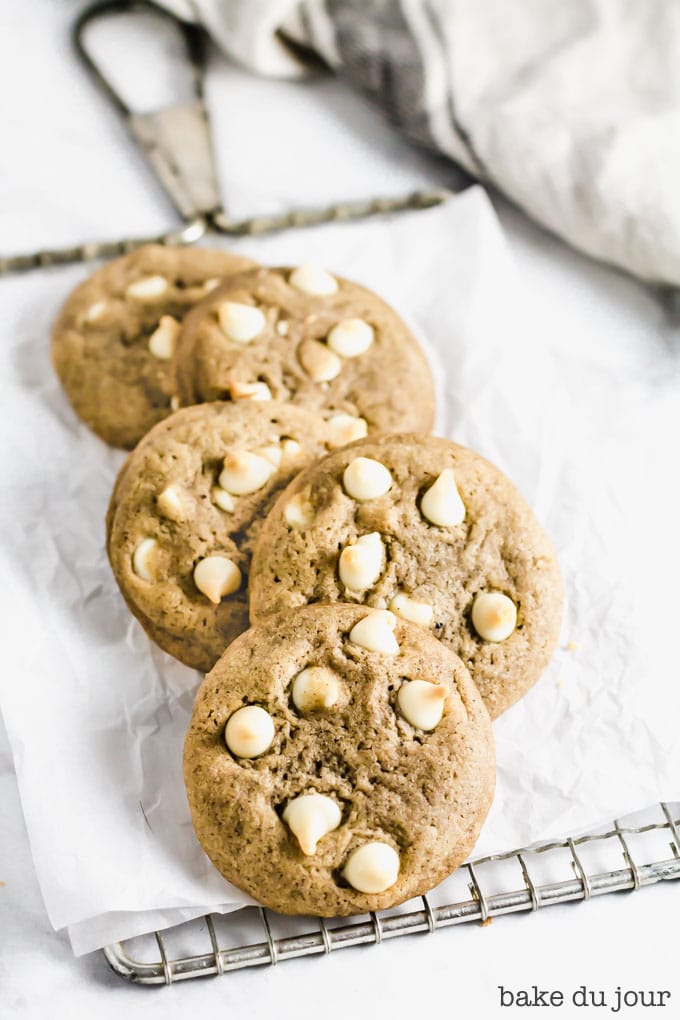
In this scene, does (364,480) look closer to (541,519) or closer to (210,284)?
(541,519)

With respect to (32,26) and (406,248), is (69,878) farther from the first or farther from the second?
(32,26)

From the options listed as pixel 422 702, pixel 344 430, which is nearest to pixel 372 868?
pixel 422 702

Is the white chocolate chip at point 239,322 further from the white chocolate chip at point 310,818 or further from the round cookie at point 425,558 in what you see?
the white chocolate chip at point 310,818

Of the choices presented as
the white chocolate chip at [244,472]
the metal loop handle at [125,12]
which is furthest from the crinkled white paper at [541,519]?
the metal loop handle at [125,12]

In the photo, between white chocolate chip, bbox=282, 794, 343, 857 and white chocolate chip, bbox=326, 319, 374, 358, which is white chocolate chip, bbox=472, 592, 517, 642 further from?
white chocolate chip, bbox=326, 319, 374, 358

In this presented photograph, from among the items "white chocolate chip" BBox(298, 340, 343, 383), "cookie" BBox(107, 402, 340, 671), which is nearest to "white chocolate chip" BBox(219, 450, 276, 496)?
"cookie" BBox(107, 402, 340, 671)
